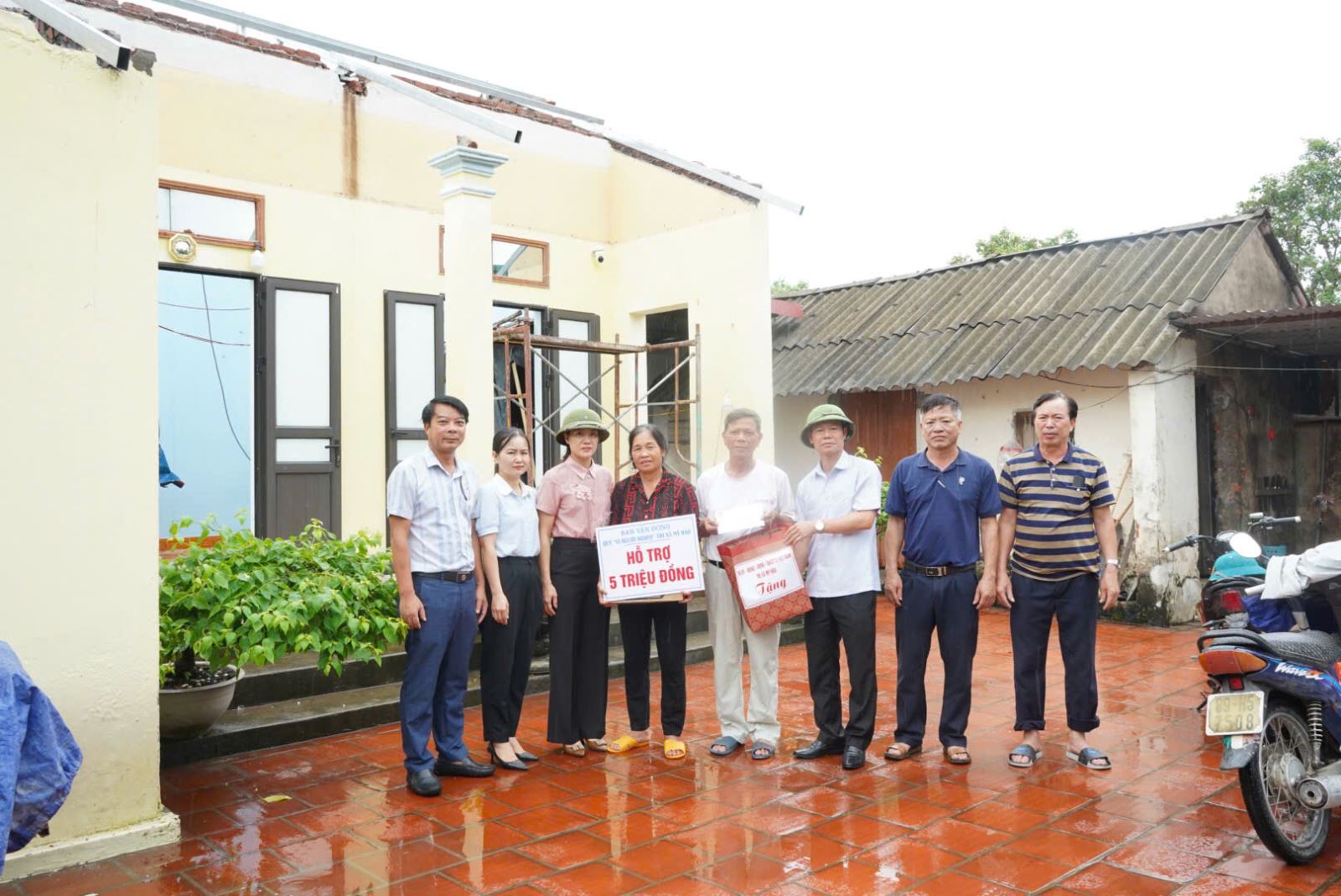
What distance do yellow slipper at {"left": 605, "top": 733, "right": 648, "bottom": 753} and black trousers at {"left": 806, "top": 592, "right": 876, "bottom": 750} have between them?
0.97 m

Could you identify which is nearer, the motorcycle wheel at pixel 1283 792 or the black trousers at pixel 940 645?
the motorcycle wheel at pixel 1283 792

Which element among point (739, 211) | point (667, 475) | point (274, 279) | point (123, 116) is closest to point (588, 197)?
point (739, 211)

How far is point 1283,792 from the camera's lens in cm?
369

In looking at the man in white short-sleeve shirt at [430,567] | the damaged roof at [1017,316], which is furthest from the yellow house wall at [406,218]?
A: the damaged roof at [1017,316]

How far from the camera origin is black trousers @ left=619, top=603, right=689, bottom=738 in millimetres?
5133

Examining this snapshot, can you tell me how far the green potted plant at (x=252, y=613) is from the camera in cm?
438

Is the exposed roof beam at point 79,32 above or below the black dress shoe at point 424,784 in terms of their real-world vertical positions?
above

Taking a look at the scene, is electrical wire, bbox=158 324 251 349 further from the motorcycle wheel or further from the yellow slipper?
the motorcycle wheel

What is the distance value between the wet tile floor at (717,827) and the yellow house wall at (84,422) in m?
0.38

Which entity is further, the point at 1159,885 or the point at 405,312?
the point at 405,312

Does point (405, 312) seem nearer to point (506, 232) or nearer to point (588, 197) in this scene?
point (506, 232)

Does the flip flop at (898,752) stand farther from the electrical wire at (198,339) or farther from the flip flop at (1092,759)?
the electrical wire at (198,339)

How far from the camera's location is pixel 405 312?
8.48 metres

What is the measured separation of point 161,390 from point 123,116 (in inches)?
151
